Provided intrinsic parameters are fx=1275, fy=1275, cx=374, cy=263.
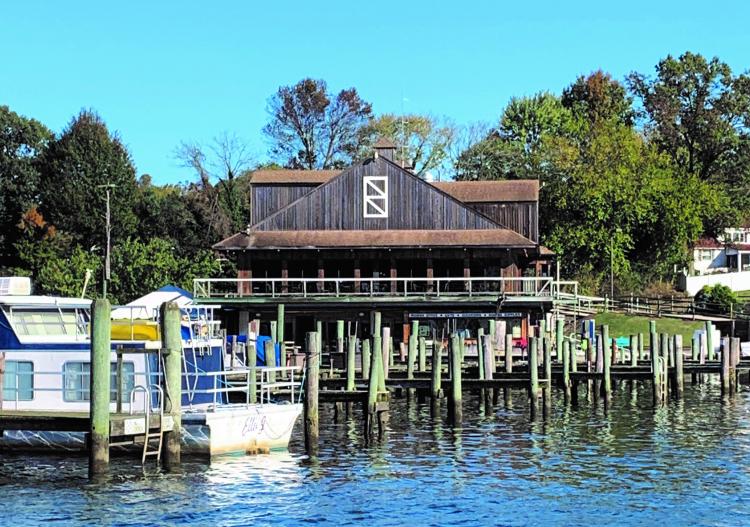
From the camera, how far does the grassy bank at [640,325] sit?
72.1 meters

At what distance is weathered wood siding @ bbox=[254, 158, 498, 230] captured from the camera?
70.4m

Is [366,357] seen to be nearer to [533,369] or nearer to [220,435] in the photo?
[533,369]

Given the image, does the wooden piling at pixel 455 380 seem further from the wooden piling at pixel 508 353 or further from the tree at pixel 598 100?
the tree at pixel 598 100

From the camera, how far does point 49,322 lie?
3309 centimetres

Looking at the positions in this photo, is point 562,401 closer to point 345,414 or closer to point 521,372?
point 521,372

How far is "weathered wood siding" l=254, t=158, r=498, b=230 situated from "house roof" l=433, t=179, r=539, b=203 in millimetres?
3567

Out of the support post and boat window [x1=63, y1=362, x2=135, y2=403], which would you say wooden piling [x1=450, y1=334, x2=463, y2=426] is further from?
boat window [x1=63, y1=362, x2=135, y2=403]

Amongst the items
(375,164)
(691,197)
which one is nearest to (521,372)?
(375,164)

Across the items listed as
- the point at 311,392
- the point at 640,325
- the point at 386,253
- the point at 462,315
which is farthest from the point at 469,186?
the point at 311,392

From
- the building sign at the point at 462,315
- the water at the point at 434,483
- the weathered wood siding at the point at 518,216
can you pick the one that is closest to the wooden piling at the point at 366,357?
the water at the point at 434,483

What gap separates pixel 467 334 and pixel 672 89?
48.8 m

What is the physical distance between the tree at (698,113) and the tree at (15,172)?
4914 cm

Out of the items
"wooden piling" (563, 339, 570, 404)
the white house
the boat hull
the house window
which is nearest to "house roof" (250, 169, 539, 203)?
the house window

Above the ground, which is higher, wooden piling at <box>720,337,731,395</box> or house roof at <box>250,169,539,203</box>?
house roof at <box>250,169,539,203</box>
